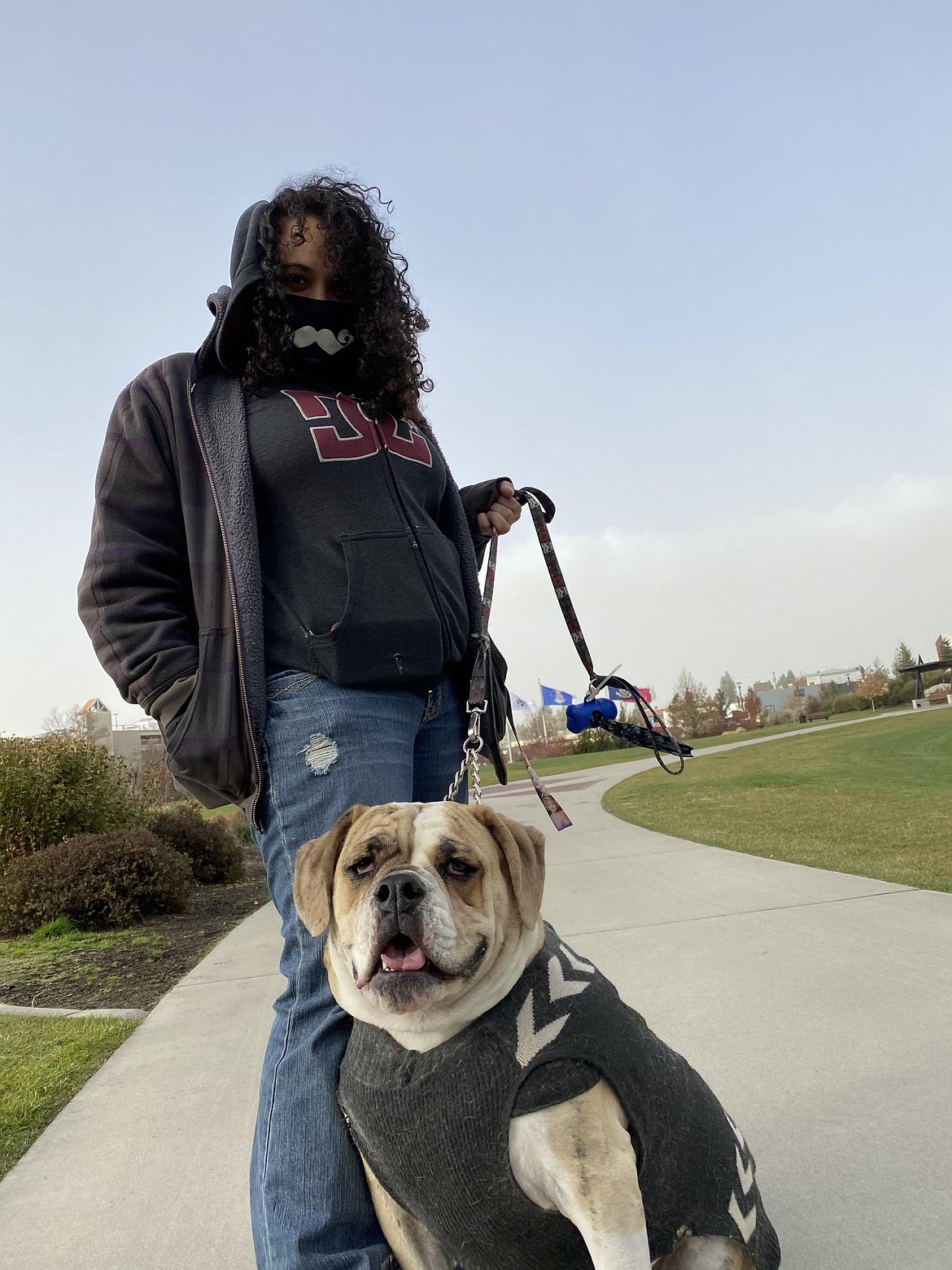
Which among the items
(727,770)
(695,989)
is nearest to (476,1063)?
(695,989)

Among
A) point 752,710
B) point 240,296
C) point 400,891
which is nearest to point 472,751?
point 400,891

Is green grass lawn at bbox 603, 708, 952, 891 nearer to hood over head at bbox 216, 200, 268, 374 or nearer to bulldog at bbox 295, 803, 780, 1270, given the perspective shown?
bulldog at bbox 295, 803, 780, 1270

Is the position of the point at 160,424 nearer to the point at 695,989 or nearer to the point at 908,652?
the point at 695,989

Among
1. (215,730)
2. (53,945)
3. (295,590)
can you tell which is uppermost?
(295,590)

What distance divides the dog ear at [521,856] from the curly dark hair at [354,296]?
3.70 feet

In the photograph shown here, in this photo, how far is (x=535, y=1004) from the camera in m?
1.52

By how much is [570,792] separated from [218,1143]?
14018 millimetres

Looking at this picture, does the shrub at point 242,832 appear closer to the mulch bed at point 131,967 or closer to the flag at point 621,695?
the mulch bed at point 131,967

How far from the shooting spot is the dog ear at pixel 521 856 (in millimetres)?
1666

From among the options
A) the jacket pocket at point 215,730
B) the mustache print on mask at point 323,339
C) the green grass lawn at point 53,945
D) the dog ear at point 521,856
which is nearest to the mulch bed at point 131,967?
the green grass lawn at point 53,945

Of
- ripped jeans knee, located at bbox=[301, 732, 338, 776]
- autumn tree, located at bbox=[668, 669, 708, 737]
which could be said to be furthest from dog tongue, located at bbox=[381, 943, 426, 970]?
autumn tree, located at bbox=[668, 669, 708, 737]

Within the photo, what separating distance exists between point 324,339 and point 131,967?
4.86 meters

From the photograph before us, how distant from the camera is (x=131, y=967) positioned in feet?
18.5

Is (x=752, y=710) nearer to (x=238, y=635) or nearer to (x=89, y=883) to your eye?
(x=89, y=883)
